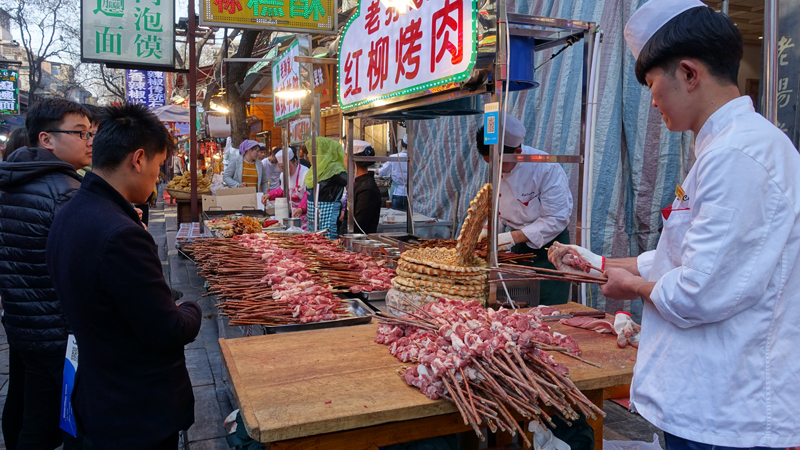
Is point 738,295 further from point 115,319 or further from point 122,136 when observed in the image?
point 122,136

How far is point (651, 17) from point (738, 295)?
923 millimetres

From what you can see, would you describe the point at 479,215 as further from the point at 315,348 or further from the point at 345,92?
the point at 345,92

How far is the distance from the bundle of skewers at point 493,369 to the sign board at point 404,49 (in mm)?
1443

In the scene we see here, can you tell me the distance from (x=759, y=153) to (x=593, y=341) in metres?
1.39

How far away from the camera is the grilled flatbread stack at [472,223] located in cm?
299

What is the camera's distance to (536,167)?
14.8ft

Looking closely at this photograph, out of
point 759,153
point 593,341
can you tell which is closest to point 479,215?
point 593,341

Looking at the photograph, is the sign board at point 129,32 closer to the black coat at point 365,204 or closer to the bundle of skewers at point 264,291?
the black coat at point 365,204

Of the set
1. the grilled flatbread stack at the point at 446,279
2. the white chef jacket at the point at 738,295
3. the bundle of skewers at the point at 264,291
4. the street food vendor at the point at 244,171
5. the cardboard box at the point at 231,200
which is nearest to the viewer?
the white chef jacket at the point at 738,295

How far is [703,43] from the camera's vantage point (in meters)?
1.48

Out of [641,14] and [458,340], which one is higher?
[641,14]

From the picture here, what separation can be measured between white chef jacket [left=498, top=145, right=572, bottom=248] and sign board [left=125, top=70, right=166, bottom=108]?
70.6ft

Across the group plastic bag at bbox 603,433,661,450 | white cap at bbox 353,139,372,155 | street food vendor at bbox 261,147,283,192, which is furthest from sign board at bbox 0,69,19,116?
plastic bag at bbox 603,433,661,450

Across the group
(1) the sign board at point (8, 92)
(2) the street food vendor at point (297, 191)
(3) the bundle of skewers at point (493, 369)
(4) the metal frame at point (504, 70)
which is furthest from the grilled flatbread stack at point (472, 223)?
(1) the sign board at point (8, 92)
